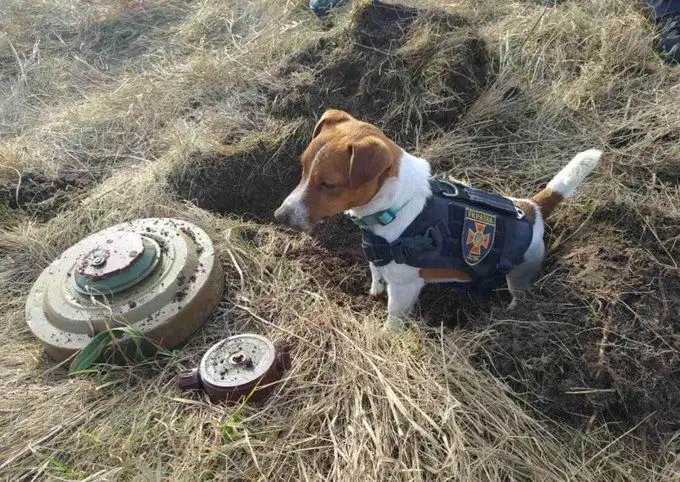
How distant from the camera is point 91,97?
555cm

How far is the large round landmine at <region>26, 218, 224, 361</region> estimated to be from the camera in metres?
2.74

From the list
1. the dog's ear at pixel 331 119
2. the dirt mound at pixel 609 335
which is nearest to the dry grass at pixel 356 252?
the dirt mound at pixel 609 335

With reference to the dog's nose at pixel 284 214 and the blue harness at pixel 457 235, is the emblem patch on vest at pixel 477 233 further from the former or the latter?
the dog's nose at pixel 284 214

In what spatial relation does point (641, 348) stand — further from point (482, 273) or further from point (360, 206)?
point (360, 206)

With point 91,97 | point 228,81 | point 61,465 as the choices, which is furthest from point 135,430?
point 91,97

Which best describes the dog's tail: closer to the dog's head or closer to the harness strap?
the harness strap

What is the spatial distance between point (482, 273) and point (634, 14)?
355 centimetres

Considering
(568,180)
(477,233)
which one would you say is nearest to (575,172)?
(568,180)

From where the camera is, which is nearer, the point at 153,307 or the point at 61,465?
the point at 61,465

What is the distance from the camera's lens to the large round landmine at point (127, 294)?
2.74m

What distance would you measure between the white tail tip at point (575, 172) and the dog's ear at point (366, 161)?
123 cm

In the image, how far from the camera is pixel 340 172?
2.50 m

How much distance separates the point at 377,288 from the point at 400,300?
419 mm

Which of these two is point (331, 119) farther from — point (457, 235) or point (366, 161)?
point (457, 235)
